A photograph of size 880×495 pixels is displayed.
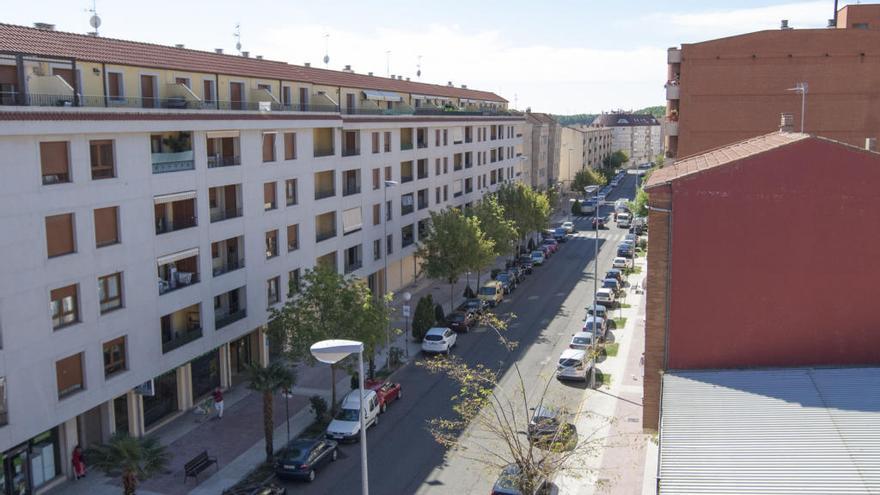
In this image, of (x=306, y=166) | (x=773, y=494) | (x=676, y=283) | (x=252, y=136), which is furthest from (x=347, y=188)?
(x=773, y=494)

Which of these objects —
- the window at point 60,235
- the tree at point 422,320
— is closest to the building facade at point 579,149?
the tree at point 422,320

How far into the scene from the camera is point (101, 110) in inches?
1007

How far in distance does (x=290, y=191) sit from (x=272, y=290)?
5.08m

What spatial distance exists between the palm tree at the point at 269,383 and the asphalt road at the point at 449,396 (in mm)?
1977

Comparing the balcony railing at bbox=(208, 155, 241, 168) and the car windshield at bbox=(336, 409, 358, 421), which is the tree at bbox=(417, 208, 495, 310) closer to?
the balcony railing at bbox=(208, 155, 241, 168)

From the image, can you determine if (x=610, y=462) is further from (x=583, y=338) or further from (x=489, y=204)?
(x=489, y=204)

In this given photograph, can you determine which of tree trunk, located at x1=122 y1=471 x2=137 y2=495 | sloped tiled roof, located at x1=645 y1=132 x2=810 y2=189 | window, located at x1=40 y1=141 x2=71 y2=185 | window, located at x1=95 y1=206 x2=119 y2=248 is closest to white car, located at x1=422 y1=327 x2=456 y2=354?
window, located at x1=95 y1=206 x2=119 y2=248

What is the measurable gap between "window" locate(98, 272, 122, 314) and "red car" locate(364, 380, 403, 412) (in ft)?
33.0

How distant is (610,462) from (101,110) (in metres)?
20.5

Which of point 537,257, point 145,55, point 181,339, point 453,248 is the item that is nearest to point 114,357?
point 181,339

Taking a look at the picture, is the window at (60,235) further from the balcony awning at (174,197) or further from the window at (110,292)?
the balcony awning at (174,197)

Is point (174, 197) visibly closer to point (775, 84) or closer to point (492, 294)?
point (492, 294)

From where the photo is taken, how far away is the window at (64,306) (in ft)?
79.5

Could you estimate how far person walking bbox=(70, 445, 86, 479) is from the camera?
2548cm
